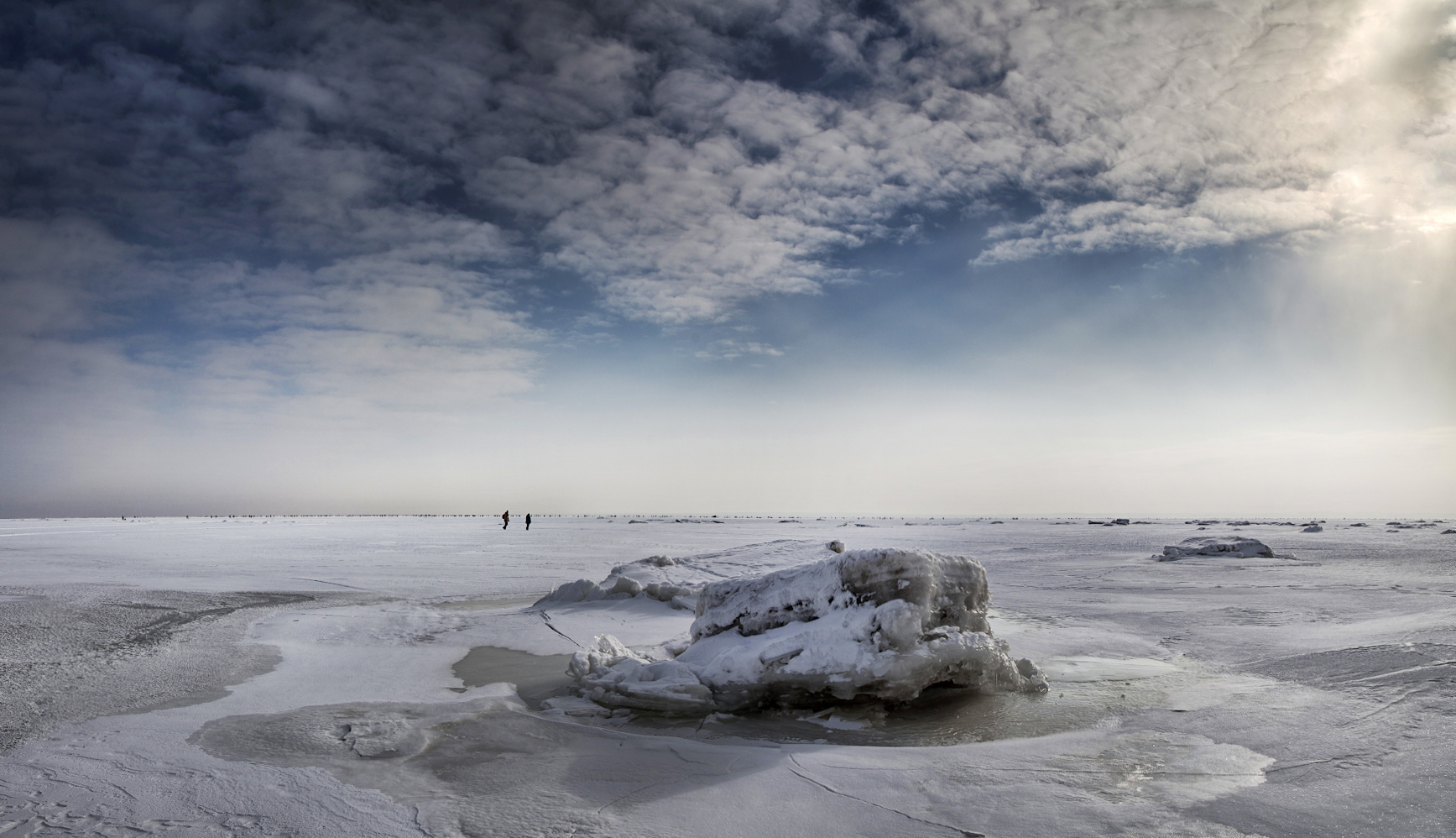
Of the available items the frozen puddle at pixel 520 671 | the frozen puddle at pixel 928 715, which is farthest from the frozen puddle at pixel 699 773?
the frozen puddle at pixel 520 671

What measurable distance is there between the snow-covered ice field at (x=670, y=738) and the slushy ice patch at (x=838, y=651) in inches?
9.7

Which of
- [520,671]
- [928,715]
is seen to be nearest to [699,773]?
[928,715]

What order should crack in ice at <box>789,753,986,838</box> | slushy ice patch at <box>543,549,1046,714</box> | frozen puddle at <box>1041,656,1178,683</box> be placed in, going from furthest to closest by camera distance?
frozen puddle at <box>1041,656,1178,683</box> < slushy ice patch at <box>543,549,1046,714</box> < crack in ice at <box>789,753,986,838</box>

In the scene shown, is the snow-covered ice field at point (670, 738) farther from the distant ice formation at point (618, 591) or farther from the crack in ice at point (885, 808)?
the distant ice formation at point (618, 591)

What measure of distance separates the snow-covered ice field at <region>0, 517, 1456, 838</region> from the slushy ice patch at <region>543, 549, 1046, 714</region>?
0.25 metres

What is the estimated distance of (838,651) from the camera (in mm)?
5770

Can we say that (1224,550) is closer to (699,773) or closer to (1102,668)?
(1102,668)

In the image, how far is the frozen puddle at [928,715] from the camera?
199 inches

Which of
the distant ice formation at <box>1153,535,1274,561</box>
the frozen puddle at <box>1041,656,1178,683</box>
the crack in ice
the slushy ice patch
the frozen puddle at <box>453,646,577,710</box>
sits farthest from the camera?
the distant ice formation at <box>1153,535,1274,561</box>

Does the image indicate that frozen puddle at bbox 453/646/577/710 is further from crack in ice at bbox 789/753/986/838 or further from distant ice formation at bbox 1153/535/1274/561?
distant ice formation at bbox 1153/535/1274/561

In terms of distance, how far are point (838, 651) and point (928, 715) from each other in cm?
88

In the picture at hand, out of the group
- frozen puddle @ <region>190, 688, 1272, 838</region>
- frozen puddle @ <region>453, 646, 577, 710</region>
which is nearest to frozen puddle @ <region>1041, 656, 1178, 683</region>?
frozen puddle @ <region>190, 688, 1272, 838</region>

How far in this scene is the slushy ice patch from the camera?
221 inches

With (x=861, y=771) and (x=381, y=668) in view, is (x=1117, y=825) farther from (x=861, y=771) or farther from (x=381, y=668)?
(x=381, y=668)
